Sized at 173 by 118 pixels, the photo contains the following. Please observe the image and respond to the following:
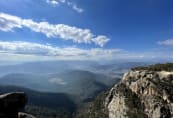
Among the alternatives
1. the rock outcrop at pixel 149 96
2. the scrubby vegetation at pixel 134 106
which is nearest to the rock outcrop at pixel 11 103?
the rock outcrop at pixel 149 96

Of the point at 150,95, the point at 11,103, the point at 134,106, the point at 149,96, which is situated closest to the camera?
the point at 11,103

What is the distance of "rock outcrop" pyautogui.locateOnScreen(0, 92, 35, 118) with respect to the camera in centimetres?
3697

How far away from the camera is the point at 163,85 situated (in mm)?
164500

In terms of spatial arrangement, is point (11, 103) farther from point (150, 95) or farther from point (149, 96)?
point (149, 96)

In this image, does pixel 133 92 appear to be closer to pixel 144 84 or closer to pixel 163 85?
pixel 144 84

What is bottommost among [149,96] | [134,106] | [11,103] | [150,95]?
[134,106]

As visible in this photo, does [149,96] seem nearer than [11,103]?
No

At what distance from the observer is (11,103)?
3794 centimetres

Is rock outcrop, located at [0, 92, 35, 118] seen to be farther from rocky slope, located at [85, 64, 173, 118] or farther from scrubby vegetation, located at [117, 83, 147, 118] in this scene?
scrubby vegetation, located at [117, 83, 147, 118]

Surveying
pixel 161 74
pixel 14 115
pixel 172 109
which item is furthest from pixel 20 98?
pixel 161 74

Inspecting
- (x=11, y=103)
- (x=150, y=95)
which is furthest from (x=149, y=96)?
(x=11, y=103)

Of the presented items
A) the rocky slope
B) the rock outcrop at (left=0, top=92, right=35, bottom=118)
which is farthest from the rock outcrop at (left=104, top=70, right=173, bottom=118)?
the rock outcrop at (left=0, top=92, right=35, bottom=118)

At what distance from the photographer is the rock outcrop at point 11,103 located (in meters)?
37.0

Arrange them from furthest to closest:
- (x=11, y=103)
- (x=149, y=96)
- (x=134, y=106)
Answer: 1. (x=134, y=106)
2. (x=149, y=96)
3. (x=11, y=103)
